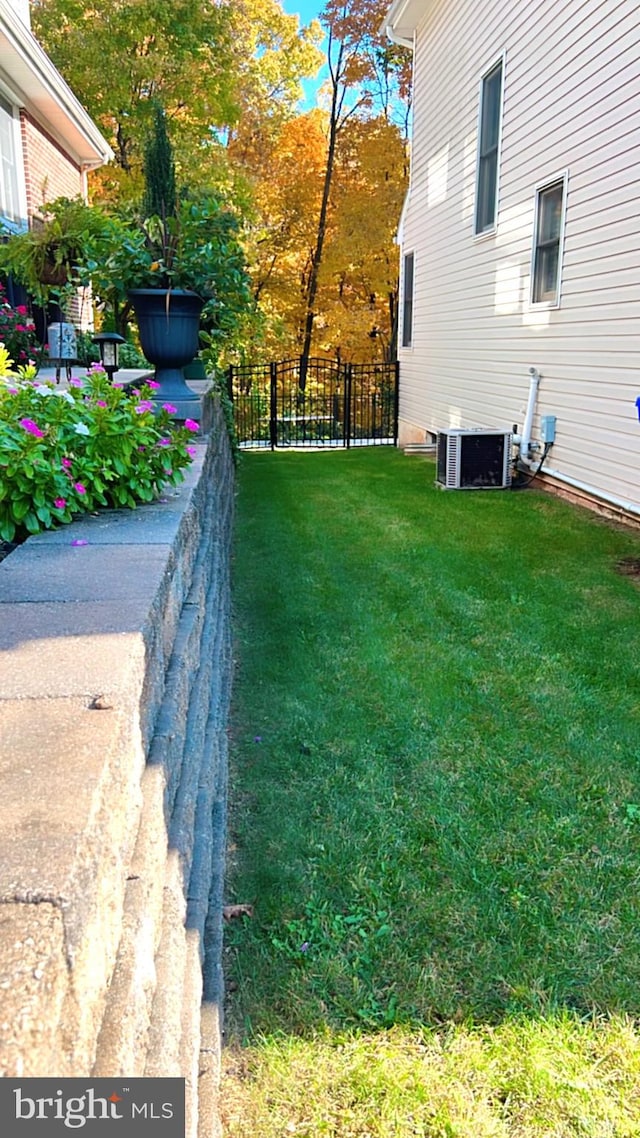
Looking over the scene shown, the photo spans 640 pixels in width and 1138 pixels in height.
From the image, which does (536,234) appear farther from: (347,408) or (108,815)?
(108,815)

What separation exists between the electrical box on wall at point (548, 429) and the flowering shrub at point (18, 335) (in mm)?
4520

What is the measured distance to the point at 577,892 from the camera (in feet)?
6.65

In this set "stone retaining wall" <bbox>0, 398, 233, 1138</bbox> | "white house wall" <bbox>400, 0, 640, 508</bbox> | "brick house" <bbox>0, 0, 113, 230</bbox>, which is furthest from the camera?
"brick house" <bbox>0, 0, 113, 230</bbox>

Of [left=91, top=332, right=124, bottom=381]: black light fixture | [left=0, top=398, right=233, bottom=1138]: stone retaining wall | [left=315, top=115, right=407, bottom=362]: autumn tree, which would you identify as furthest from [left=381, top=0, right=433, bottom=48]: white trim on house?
[left=0, top=398, right=233, bottom=1138]: stone retaining wall

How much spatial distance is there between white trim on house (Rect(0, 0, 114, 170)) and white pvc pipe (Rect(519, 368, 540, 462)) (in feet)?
18.6

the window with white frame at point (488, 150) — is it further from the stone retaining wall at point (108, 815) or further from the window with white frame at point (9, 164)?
the stone retaining wall at point (108, 815)

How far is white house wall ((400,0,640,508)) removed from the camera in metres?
5.46

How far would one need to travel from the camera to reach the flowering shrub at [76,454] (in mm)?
2293

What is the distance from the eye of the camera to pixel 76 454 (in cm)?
252

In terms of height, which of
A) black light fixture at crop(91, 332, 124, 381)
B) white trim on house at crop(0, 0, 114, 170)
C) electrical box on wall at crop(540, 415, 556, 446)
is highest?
white trim on house at crop(0, 0, 114, 170)

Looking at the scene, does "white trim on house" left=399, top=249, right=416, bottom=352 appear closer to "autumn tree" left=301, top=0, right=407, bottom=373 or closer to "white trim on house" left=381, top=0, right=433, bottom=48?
"white trim on house" left=381, top=0, right=433, bottom=48

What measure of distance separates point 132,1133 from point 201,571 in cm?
192

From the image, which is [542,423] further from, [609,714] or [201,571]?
[201,571]

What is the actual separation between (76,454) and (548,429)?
522 cm
